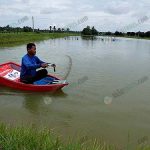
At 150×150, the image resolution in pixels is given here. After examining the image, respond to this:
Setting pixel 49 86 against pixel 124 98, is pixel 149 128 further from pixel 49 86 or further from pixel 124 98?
pixel 49 86

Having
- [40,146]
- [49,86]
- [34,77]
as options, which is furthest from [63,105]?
[40,146]

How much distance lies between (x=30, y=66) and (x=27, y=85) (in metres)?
0.61

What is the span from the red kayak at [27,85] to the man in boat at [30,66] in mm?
207

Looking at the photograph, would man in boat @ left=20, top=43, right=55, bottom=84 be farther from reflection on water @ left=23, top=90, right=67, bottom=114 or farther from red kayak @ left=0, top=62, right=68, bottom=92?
reflection on water @ left=23, top=90, right=67, bottom=114

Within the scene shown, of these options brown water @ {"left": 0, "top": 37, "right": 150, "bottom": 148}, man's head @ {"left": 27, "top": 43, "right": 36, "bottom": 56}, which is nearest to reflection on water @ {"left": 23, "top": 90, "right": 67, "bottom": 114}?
brown water @ {"left": 0, "top": 37, "right": 150, "bottom": 148}

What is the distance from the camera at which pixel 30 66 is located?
391 inches

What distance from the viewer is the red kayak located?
9984mm

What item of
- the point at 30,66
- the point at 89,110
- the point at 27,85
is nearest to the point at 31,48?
the point at 30,66

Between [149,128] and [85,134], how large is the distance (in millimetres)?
1624

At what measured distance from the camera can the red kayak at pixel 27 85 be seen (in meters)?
9.98

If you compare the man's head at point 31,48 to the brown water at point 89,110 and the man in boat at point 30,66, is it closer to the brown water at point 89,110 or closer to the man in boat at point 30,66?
the man in boat at point 30,66

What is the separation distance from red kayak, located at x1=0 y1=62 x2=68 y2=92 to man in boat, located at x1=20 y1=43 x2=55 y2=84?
0.21 meters

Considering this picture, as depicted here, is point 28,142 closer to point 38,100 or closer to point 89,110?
point 89,110

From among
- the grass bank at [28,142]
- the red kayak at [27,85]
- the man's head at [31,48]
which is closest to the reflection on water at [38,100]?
the red kayak at [27,85]
